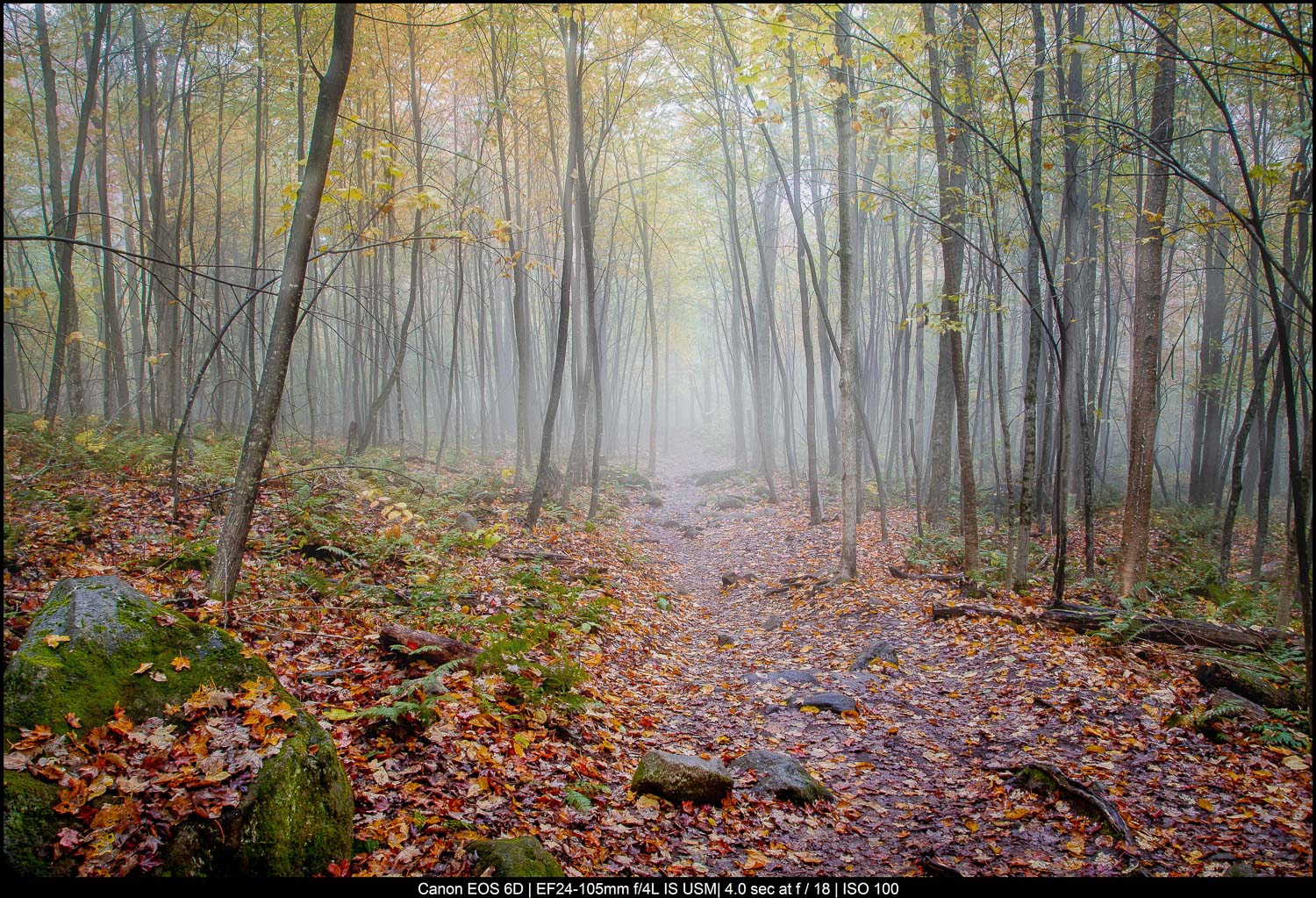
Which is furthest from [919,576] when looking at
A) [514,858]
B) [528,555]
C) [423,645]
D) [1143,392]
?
[514,858]

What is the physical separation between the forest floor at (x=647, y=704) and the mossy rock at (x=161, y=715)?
1.02 feet

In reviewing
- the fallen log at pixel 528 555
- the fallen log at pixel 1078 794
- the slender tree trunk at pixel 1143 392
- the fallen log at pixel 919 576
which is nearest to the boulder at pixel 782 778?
the fallen log at pixel 1078 794

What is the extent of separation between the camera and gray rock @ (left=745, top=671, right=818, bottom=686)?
613 cm

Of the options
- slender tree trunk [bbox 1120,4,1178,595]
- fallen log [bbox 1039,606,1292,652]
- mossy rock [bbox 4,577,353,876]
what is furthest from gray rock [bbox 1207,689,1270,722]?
mossy rock [bbox 4,577,353,876]

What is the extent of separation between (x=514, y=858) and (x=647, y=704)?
2.87m

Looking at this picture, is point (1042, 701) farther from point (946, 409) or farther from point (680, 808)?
point (946, 409)

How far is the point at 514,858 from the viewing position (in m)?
2.86

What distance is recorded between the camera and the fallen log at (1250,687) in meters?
4.60

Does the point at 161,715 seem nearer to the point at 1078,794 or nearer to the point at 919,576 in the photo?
the point at 1078,794

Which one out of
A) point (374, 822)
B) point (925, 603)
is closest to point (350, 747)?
point (374, 822)

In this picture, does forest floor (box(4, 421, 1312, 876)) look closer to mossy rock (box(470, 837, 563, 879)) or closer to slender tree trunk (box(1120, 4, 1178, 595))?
mossy rock (box(470, 837, 563, 879))

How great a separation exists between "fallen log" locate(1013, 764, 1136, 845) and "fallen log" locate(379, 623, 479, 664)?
419 centimetres

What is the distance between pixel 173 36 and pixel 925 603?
1449cm

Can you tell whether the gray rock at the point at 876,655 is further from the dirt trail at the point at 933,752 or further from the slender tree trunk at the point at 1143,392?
the slender tree trunk at the point at 1143,392
